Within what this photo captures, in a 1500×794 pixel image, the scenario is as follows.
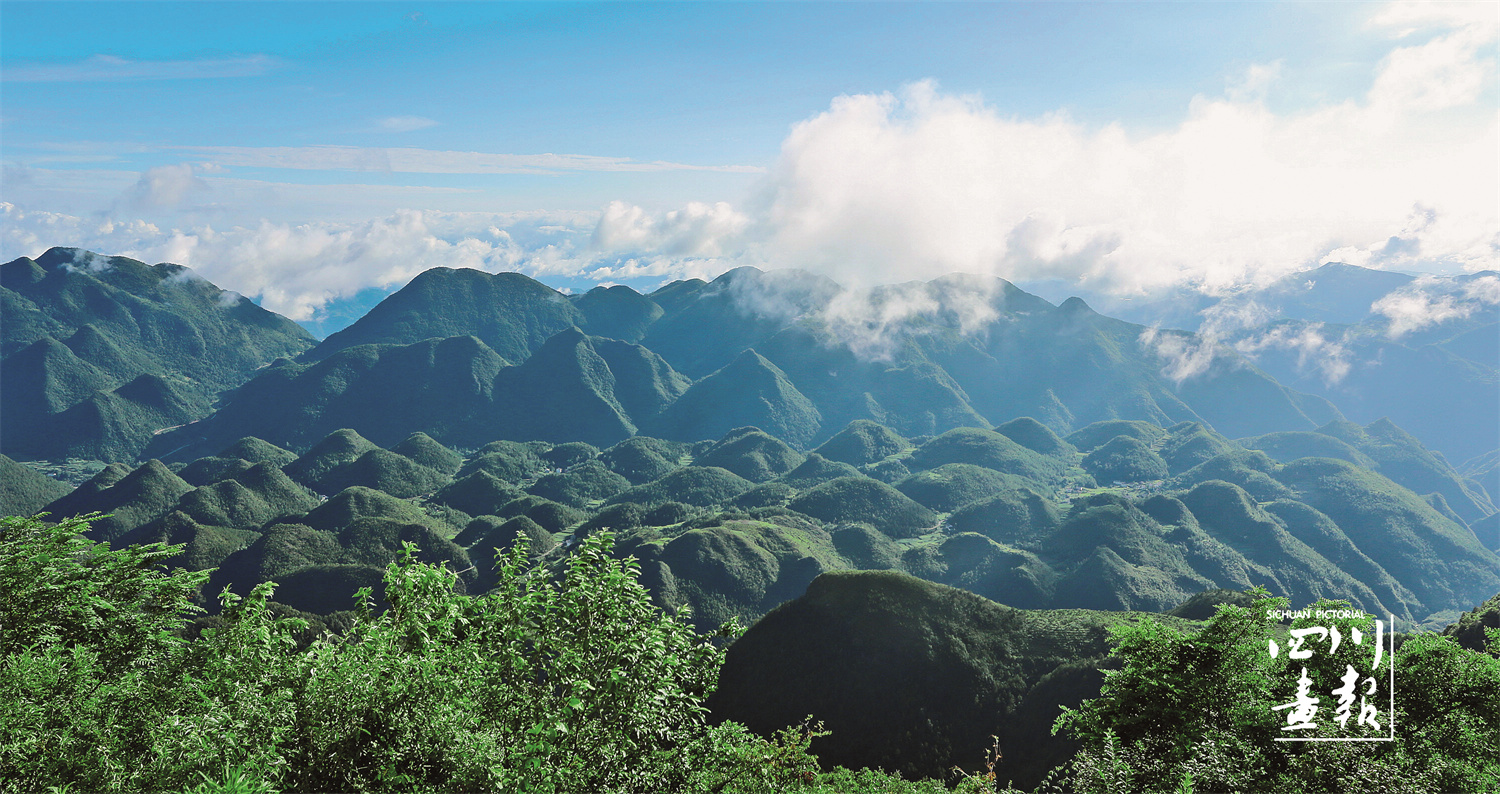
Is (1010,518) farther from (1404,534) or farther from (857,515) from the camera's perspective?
(1404,534)

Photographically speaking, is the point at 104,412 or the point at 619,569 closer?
the point at 619,569

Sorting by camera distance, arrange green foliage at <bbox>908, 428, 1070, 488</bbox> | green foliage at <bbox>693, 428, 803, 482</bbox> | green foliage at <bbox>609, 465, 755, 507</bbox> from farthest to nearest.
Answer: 1. green foliage at <bbox>908, 428, 1070, 488</bbox>
2. green foliage at <bbox>693, 428, 803, 482</bbox>
3. green foliage at <bbox>609, 465, 755, 507</bbox>

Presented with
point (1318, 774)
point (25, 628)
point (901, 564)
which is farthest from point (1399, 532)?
A: point (25, 628)

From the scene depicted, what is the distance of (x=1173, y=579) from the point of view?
332 feet

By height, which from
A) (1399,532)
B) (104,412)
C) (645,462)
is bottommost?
(1399,532)

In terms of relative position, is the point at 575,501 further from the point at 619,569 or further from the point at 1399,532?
the point at 1399,532

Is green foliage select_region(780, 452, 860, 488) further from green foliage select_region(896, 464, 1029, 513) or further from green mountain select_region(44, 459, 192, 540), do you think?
green mountain select_region(44, 459, 192, 540)

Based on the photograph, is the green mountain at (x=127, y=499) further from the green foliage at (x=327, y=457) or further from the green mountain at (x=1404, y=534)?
the green mountain at (x=1404, y=534)

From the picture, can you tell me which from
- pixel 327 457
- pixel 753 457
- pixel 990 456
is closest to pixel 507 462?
pixel 327 457

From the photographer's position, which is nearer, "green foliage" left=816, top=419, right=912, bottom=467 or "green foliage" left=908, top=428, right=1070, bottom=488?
"green foliage" left=908, top=428, right=1070, bottom=488

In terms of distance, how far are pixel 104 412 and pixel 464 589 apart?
615ft

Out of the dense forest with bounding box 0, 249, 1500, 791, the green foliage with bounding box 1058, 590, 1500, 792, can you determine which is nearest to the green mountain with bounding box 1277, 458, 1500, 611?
the dense forest with bounding box 0, 249, 1500, 791
